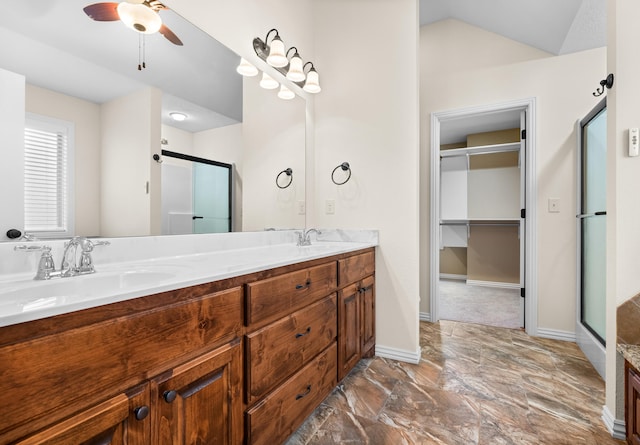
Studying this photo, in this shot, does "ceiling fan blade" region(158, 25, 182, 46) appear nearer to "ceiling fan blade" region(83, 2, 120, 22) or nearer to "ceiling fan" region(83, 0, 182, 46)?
"ceiling fan" region(83, 0, 182, 46)

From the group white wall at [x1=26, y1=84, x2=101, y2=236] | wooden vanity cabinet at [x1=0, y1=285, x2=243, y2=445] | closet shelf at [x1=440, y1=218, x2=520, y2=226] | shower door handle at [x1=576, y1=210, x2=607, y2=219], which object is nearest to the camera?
wooden vanity cabinet at [x1=0, y1=285, x2=243, y2=445]

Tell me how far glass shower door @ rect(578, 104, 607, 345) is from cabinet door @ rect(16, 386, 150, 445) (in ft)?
8.46

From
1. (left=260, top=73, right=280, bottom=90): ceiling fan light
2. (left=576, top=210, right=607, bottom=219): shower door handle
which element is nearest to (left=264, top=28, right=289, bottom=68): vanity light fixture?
(left=260, top=73, right=280, bottom=90): ceiling fan light

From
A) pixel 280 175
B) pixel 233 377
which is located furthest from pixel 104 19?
pixel 233 377

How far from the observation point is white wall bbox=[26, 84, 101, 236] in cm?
107

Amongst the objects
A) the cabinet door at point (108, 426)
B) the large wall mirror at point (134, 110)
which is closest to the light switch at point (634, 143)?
the large wall mirror at point (134, 110)

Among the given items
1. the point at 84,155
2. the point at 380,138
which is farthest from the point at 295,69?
the point at 84,155

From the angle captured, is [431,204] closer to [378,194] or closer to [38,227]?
[378,194]

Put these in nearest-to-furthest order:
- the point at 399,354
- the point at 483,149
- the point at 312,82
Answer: the point at 399,354, the point at 312,82, the point at 483,149

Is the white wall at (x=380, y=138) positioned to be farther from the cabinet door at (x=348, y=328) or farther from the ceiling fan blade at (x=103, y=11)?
the ceiling fan blade at (x=103, y=11)

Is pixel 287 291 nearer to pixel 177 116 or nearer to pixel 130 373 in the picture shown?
pixel 130 373

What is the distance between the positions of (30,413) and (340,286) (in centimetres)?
134

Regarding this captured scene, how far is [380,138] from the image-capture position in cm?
226

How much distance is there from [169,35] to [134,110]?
44cm
